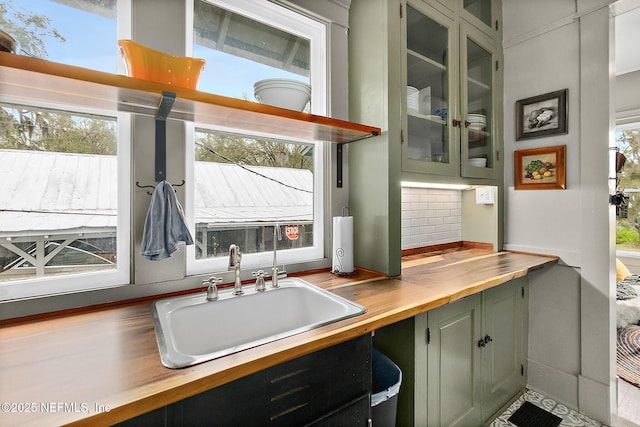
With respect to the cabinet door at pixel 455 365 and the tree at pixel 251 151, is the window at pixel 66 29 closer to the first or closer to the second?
the tree at pixel 251 151

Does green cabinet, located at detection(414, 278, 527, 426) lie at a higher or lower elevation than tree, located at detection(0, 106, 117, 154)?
lower

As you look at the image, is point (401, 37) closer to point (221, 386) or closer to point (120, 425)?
point (221, 386)

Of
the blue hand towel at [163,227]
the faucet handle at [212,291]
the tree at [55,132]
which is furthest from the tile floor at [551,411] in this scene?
the tree at [55,132]

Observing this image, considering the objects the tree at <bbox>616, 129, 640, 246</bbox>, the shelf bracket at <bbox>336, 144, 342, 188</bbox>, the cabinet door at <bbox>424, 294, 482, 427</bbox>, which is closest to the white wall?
the cabinet door at <bbox>424, 294, 482, 427</bbox>

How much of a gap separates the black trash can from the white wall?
143cm

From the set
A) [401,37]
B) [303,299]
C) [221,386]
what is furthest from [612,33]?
[221,386]

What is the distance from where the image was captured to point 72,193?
1.16 m

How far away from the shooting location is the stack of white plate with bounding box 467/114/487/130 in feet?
6.42

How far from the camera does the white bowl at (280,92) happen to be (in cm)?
128

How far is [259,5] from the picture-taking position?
1.51 meters

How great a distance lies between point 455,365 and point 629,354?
90.1 inches

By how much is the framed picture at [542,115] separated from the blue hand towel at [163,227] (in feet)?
7.70

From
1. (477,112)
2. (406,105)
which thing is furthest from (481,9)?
(406,105)

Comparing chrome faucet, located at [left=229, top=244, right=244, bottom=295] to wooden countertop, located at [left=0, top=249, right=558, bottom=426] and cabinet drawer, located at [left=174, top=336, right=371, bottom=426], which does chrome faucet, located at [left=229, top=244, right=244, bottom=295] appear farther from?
cabinet drawer, located at [left=174, top=336, right=371, bottom=426]
